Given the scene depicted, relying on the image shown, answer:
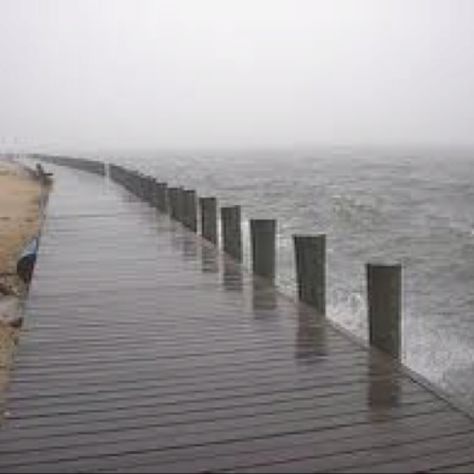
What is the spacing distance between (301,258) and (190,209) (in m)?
7.72

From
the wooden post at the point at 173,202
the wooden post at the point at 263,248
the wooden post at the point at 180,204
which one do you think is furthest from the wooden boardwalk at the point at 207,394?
the wooden post at the point at 173,202

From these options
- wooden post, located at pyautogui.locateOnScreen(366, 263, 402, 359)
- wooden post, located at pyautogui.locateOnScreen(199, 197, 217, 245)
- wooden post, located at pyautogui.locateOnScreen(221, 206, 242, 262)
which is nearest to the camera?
wooden post, located at pyautogui.locateOnScreen(366, 263, 402, 359)

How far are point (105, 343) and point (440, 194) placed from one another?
165ft

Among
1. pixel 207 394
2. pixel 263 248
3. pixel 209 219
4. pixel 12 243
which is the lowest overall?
pixel 12 243

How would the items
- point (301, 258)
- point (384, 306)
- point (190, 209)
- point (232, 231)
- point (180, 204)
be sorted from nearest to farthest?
point (384, 306)
point (301, 258)
point (232, 231)
point (190, 209)
point (180, 204)

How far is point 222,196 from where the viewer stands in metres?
51.1

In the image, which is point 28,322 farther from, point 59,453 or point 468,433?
point 468,433

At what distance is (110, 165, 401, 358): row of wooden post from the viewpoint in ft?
23.2

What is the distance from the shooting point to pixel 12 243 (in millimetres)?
20594

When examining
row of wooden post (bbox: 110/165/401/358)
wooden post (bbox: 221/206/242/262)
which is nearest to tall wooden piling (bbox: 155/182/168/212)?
row of wooden post (bbox: 110/165/401/358)

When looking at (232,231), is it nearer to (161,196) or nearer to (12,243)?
(161,196)

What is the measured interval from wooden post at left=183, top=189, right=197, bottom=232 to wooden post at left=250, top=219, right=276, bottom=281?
503 cm

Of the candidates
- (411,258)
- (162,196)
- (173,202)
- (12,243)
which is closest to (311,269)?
(173,202)

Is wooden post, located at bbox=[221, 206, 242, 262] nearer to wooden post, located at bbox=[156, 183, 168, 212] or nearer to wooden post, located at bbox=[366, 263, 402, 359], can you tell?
wooden post, located at bbox=[366, 263, 402, 359]
